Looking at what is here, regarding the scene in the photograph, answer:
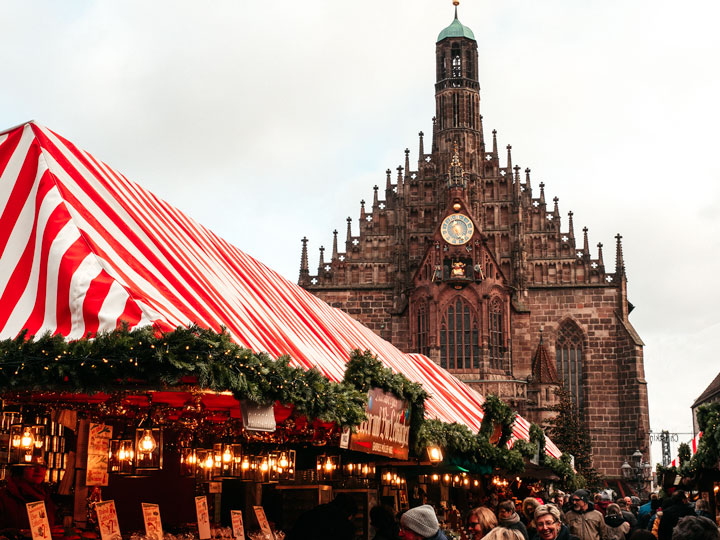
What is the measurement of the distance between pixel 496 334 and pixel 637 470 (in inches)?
296

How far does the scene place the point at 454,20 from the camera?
4819cm

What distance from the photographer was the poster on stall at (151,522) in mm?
8188

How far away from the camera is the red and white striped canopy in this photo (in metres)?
7.26

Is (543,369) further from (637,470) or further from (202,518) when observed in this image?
(202,518)

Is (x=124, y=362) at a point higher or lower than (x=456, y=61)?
lower

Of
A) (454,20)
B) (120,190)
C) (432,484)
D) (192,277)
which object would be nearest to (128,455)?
(192,277)

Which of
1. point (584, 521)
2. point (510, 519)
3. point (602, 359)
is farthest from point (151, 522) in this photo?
point (602, 359)

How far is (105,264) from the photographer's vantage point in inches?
298

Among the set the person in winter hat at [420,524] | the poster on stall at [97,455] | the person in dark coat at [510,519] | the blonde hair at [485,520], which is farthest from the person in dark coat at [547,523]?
the poster on stall at [97,455]

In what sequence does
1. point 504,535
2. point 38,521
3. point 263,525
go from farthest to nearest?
1. point 263,525
2. point 38,521
3. point 504,535

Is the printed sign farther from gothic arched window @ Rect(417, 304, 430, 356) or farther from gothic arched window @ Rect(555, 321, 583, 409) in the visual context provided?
gothic arched window @ Rect(555, 321, 583, 409)

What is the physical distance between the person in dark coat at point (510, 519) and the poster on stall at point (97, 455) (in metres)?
3.47

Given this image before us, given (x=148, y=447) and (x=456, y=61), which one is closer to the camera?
(x=148, y=447)

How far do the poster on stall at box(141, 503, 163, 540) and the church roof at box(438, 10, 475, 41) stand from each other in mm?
40762
